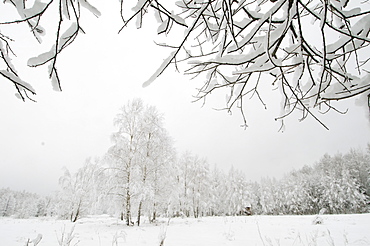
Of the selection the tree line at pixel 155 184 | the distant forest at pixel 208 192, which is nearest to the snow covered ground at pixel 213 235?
the tree line at pixel 155 184

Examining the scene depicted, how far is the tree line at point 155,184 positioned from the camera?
1106 cm

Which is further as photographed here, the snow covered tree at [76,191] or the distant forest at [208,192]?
the snow covered tree at [76,191]

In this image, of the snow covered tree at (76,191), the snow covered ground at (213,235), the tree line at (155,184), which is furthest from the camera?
the snow covered tree at (76,191)

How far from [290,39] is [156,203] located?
12.3 meters

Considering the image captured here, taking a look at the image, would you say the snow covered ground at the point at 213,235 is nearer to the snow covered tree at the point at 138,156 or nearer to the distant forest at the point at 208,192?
the snow covered tree at the point at 138,156

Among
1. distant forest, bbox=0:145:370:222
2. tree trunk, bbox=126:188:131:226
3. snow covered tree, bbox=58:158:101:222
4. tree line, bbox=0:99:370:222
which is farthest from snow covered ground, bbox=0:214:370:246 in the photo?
snow covered tree, bbox=58:158:101:222

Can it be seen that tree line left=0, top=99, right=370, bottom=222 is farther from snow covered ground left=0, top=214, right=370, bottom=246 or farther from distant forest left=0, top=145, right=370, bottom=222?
snow covered ground left=0, top=214, right=370, bottom=246

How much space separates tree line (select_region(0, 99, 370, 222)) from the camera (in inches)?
436

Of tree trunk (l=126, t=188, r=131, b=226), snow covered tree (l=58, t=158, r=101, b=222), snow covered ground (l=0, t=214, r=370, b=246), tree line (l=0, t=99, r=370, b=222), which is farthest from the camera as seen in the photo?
snow covered tree (l=58, t=158, r=101, b=222)

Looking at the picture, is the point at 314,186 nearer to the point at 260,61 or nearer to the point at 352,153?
the point at 352,153

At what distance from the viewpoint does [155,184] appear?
481 inches

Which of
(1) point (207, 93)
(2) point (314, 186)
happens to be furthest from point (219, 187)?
(1) point (207, 93)

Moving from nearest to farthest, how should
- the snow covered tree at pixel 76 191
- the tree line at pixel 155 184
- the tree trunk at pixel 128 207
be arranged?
the tree trunk at pixel 128 207
the tree line at pixel 155 184
the snow covered tree at pixel 76 191

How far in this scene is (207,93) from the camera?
1.49 meters
